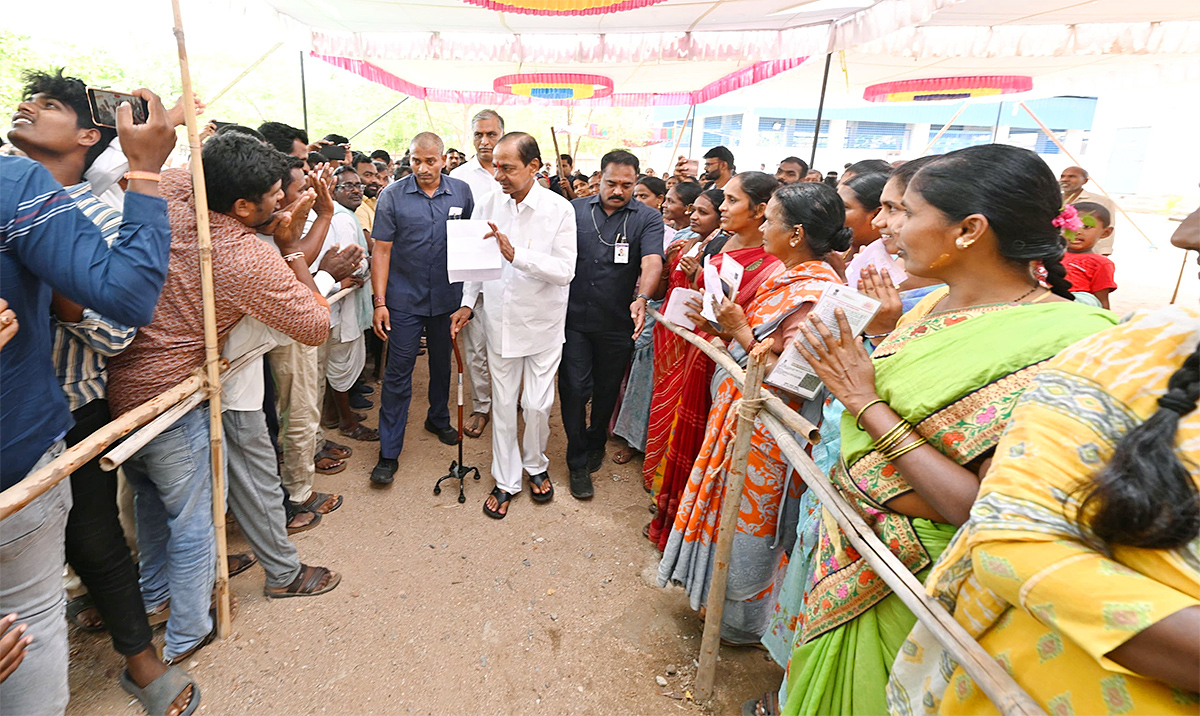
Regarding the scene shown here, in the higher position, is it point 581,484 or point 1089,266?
point 1089,266

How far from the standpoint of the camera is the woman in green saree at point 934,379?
1.16m

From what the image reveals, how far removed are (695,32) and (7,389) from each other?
21.4ft

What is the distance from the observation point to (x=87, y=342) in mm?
A: 1774

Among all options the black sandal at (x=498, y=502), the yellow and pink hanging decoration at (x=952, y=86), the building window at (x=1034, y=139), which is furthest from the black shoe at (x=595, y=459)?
the building window at (x=1034, y=139)

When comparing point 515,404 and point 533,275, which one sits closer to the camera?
point 533,275

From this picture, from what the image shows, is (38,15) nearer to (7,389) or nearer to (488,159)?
(488,159)

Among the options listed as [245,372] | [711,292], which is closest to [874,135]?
[711,292]

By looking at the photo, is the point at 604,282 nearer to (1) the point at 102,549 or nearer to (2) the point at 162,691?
(1) the point at 102,549

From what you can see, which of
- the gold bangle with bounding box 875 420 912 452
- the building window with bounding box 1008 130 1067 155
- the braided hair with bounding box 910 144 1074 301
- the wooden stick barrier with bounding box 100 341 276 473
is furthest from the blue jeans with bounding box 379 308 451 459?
the building window with bounding box 1008 130 1067 155

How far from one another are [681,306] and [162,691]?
2529 mm

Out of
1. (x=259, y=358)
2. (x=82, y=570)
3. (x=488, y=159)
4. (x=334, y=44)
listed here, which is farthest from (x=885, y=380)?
(x=334, y=44)

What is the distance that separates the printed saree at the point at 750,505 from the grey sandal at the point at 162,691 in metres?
1.85

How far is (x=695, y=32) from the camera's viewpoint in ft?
20.7

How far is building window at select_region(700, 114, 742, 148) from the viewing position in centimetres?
3259
